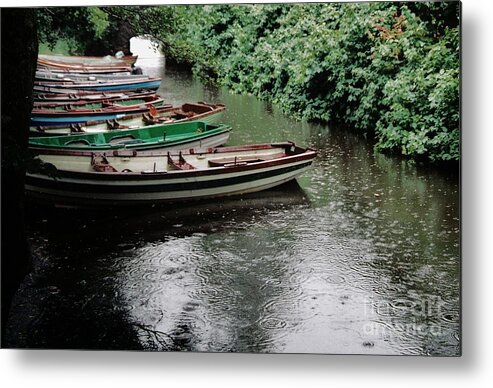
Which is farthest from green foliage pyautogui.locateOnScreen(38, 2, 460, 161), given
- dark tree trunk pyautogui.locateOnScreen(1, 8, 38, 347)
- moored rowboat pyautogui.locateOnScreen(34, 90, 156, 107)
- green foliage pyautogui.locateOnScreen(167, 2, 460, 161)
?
moored rowboat pyautogui.locateOnScreen(34, 90, 156, 107)

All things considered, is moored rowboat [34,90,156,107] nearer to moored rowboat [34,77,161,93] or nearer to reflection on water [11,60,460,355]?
moored rowboat [34,77,161,93]

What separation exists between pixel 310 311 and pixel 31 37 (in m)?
1.81

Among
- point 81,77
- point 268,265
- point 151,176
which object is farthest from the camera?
point 81,77

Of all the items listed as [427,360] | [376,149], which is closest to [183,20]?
[376,149]

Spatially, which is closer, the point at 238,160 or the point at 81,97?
the point at 238,160

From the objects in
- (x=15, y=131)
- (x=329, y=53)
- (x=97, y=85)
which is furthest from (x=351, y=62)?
(x=15, y=131)

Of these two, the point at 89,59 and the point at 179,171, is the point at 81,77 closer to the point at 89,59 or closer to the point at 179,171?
the point at 89,59

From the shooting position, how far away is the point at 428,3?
10.4ft

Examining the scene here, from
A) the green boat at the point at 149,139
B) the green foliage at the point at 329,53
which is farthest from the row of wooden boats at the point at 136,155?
the green foliage at the point at 329,53

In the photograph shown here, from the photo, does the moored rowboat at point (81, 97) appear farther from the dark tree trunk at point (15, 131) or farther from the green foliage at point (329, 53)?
the green foliage at point (329, 53)

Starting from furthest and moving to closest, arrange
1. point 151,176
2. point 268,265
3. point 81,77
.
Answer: point 81,77 < point 151,176 < point 268,265

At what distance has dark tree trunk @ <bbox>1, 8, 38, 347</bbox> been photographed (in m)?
3.32

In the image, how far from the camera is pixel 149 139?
3.49 m

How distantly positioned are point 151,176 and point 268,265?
2.31ft
